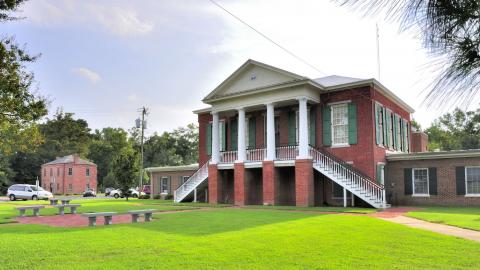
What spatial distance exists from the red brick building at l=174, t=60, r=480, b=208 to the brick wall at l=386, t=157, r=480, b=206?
0.88 meters

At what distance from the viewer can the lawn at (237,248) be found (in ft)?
25.0

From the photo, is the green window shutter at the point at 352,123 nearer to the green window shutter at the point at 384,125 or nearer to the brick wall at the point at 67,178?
the green window shutter at the point at 384,125

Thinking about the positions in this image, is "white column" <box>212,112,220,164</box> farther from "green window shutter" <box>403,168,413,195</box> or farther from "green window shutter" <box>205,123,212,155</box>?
"green window shutter" <box>403,168,413,195</box>

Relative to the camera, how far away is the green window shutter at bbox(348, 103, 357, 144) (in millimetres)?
25062

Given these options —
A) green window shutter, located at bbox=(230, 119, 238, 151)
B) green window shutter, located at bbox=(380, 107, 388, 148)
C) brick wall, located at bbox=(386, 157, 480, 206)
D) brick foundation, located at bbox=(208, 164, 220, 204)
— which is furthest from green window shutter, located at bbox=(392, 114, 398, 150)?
brick foundation, located at bbox=(208, 164, 220, 204)

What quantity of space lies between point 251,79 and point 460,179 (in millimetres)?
13673

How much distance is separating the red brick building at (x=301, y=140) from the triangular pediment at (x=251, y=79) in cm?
6

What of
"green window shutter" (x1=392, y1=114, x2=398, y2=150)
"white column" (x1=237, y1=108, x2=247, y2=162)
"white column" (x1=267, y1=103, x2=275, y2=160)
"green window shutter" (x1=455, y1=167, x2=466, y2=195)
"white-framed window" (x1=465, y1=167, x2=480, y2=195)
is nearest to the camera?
"white-framed window" (x1=465, y1=167, x2=480, y2=195)

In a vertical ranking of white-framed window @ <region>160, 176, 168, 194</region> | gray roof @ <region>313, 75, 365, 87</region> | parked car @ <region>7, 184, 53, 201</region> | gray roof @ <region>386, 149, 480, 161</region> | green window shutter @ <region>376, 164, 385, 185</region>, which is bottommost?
parked car @ <region>7, 184, 53, 201</region>

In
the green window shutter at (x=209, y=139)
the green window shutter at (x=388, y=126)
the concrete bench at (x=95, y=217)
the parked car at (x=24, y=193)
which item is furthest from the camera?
the parked car at (x=24, y=193)

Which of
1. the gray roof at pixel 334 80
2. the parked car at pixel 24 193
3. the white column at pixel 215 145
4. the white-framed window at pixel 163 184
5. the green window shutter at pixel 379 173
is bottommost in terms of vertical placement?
the parked car at pixel 24 193

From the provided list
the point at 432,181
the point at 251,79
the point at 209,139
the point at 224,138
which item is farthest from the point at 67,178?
the point at 432,181

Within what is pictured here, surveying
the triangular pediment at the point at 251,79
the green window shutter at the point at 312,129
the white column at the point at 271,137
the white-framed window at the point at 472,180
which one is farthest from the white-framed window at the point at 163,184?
the white-framed window at the point at 472,180

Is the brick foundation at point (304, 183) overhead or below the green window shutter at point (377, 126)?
below
